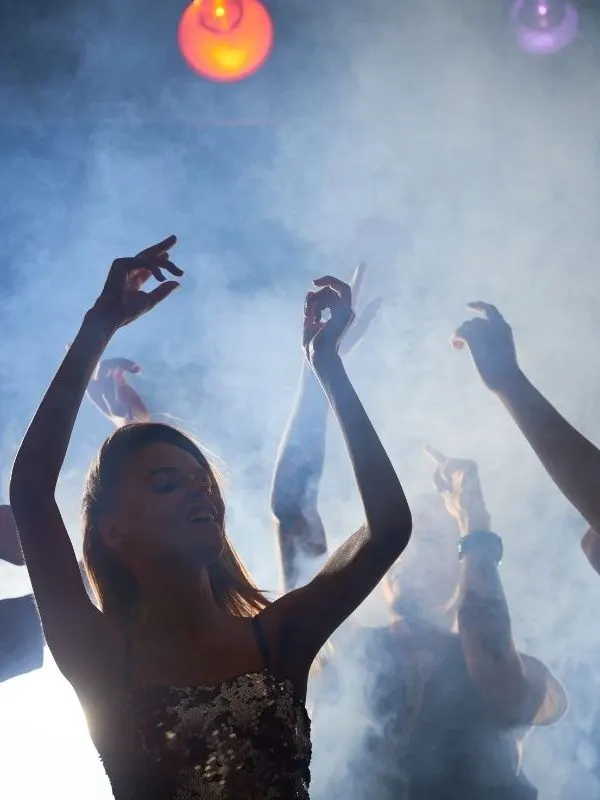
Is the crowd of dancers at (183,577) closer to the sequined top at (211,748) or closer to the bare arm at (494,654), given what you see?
the sequined top at (211,748)

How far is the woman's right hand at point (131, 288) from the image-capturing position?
6.49ft

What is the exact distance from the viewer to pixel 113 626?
172 cm

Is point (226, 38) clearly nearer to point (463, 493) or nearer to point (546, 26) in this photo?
point (546, 26)

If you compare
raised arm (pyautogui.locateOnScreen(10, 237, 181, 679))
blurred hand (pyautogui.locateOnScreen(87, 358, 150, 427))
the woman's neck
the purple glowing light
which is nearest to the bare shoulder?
raised arm (pyautogui.locateOnScreen(10, 237, 181, 679))

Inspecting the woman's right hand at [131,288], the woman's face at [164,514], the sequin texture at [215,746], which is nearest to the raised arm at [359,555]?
the sequin texture at [215,746]

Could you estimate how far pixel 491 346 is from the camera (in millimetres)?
2422

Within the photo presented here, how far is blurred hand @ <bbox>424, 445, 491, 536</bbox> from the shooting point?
468 centimetres

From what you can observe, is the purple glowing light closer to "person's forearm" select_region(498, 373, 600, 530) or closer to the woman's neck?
"person's forearm" select_region(498, 373, 600, 530)

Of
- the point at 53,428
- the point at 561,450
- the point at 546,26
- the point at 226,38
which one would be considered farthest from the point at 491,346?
the point at 226,38

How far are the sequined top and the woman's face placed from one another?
44 cm

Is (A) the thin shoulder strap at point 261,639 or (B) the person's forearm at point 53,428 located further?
(A) the thin shoulder strap at point 261,639

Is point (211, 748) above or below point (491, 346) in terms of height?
below

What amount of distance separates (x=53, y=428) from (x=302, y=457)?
2430 millimetres

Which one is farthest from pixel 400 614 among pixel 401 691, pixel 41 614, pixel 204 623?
pixel 41 614
